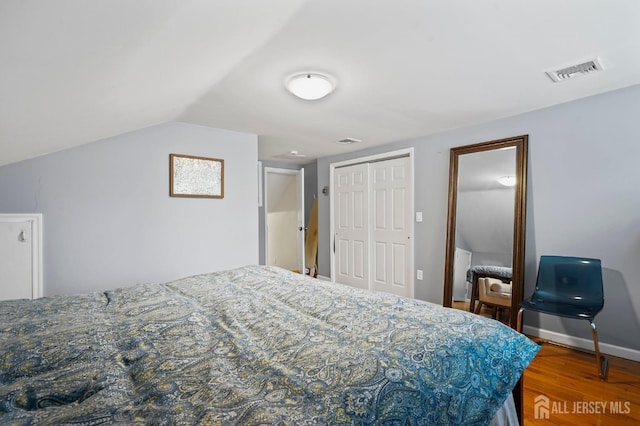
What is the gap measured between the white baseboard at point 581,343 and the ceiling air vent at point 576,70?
7.03 ft

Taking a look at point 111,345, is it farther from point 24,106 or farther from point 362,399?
point 24,106

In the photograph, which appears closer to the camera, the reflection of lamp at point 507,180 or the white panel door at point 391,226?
the reflection of lamp at point 507,180

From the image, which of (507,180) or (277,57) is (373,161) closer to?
(507,180)

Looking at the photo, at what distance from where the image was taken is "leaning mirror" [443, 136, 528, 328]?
3.02 m

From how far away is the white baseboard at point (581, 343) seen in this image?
98.2 inches

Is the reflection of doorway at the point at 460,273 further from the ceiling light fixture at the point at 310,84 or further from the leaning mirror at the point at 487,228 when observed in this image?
the ceiling light fixture at the point at 310,84

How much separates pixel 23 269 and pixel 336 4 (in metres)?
2.97

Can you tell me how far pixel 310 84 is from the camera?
2.21 meters

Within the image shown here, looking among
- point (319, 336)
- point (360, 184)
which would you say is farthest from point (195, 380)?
point (360, 184)

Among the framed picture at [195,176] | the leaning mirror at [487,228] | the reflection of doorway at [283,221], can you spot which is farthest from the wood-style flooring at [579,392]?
the reflection of doorway at [283,221]

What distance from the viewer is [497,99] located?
2.69 m

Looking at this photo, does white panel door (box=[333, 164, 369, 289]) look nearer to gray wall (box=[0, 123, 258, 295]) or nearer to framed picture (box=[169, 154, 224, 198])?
gray wall (box=[0, 123, 258, 295])

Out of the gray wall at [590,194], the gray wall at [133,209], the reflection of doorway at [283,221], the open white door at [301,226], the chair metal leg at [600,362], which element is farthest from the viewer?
the reflection of doorway at [283,221]

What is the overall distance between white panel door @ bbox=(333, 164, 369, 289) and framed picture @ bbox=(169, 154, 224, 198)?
2.04m
